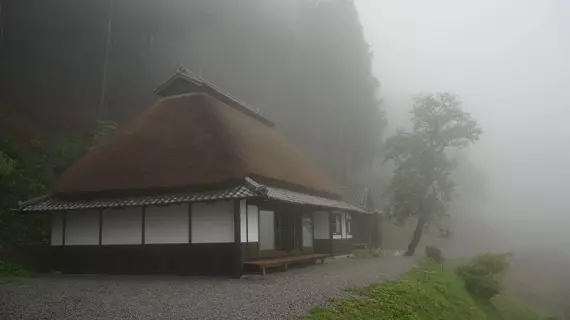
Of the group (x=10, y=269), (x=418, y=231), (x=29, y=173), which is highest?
(x=29, y=173)

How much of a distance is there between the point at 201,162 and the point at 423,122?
14.4 metres

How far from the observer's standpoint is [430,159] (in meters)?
23.5

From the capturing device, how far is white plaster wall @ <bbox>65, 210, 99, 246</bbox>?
15.2m

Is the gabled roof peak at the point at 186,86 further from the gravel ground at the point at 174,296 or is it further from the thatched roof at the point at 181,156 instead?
the gravel ground at the point at 174,296

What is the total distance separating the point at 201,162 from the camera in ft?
47.4

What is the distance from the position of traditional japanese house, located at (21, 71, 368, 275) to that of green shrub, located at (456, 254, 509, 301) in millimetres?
5977

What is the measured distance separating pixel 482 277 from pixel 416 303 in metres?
7.20

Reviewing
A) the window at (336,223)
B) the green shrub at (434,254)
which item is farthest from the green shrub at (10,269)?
the green shrub at (434,254)

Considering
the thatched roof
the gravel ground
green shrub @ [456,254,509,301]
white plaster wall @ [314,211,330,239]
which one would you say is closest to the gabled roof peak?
the thatched roof

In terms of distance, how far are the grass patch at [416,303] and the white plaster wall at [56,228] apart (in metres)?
11.3

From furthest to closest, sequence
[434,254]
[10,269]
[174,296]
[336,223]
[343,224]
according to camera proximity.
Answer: [343,224] < [336,223] < [434,254] < [10,269] < [174,296]

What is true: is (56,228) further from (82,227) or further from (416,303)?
(416,303)

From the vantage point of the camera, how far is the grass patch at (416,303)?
306 inches

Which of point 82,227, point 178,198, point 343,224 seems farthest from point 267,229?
point 343,224
